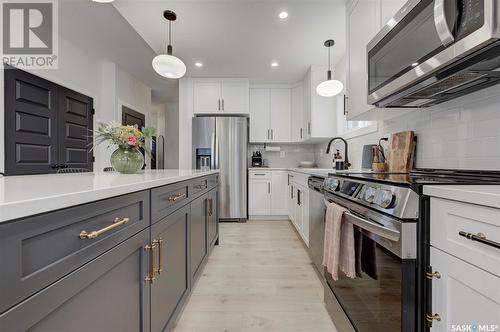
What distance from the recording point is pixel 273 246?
300 centimetres

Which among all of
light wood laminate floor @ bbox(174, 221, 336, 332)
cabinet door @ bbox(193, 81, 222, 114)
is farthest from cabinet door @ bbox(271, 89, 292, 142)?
light wood laminate floor @ bbox(174, 221, 336, 332)

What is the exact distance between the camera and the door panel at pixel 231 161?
14.1ft

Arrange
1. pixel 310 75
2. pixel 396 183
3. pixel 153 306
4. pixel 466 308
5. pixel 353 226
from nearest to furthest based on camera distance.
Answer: pixel 466 308, pixel 396 183, pixel 153 306, pixel 353 226, pixel 310 75

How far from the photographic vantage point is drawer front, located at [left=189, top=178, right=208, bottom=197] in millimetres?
1816

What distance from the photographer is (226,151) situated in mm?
4312

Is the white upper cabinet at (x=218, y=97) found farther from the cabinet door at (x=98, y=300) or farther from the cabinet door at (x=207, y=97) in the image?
the cabinet door at (x=98, y=300)

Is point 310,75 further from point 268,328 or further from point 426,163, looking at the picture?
point 268,328

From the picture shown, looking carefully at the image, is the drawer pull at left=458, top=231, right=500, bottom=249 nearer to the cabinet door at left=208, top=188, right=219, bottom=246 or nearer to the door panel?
the cabinet door at left=208, top=188, right=219, bottom=246

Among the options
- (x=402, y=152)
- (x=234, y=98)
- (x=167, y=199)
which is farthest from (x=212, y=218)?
(x=234, y=98)

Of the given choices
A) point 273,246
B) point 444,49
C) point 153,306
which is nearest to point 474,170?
point 444,49

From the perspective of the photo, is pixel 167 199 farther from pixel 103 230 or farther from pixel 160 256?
pixel 103 230

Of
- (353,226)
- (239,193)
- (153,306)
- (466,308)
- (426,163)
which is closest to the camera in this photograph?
(466,308)

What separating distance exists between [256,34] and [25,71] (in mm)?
2719

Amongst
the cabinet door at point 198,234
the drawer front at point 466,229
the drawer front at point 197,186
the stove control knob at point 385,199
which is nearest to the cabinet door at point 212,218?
the cabinet door at point 198,234
